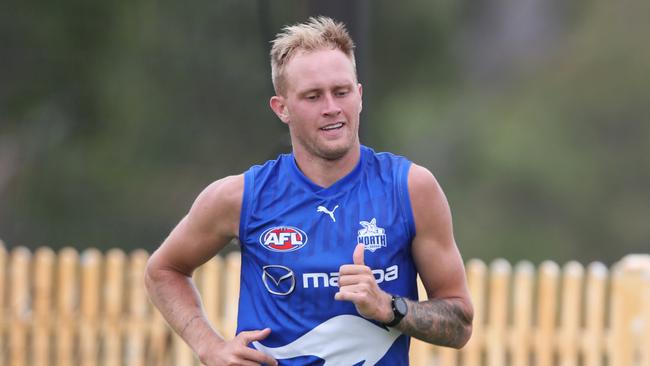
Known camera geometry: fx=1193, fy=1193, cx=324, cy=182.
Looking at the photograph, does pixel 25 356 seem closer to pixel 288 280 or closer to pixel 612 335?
pixel 612 335

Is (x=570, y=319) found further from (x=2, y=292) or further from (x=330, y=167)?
(x=330, y=167)

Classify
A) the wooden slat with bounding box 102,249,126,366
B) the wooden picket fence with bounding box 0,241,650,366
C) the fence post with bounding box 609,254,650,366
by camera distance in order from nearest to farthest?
the fence post with bounding box 609,254,650,366, the wooden picket fence with bounding box 0,241,650,366, the wooden slat with bounding box 102,249,126,366

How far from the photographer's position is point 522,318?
8.63 meters

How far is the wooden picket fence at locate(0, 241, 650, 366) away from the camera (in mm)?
8508

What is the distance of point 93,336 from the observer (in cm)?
920

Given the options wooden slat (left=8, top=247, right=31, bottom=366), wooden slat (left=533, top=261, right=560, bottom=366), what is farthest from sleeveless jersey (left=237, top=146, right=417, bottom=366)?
wooden slat (left=8, top=247, right=31, bottom=366)

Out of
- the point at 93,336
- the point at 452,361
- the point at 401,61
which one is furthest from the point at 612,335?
the point at 401,61

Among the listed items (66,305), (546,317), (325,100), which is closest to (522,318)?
(546,317)

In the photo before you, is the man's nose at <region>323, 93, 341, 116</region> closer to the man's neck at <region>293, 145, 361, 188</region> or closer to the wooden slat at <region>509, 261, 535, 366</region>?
the man's neck at <region>293, 145, 361, 188</region>

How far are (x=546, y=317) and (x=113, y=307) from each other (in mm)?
3246

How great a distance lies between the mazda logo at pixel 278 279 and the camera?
13.6ft

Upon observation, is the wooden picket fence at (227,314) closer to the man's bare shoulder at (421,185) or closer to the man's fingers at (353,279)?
the man's bare shoulder at (421,185)

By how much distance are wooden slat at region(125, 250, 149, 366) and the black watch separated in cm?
528

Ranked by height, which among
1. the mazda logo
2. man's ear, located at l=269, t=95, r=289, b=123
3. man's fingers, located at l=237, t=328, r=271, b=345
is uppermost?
man's ear, located at l=269, t=95, r=289, b=123
